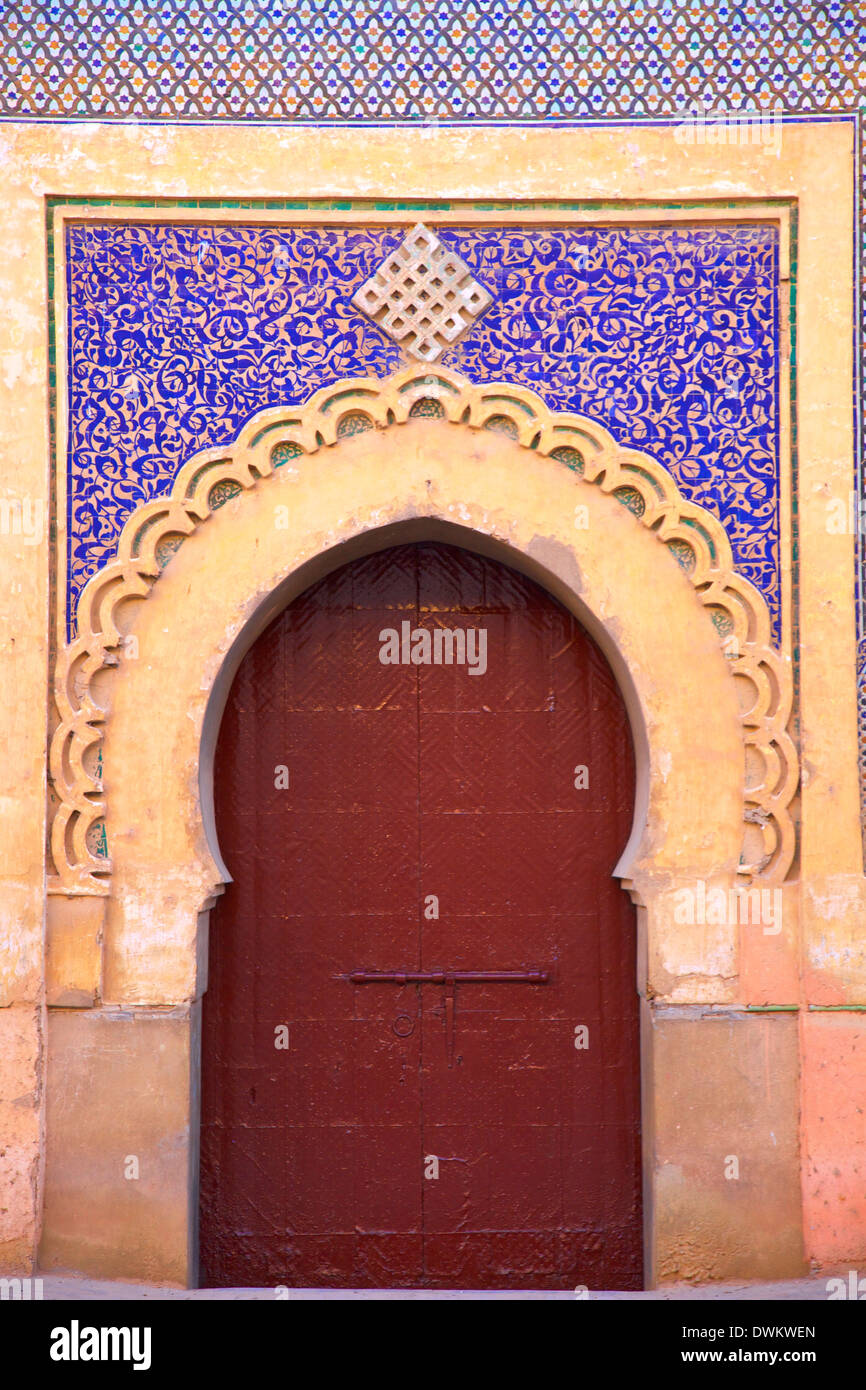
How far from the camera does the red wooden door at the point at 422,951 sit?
4.64 metres

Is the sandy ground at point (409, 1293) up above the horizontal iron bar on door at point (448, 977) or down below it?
below

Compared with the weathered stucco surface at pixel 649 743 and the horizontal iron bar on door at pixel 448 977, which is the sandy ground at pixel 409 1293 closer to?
the weathered stucco surface at pixel 649 743

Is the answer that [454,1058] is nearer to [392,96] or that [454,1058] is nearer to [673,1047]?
[673,1047]

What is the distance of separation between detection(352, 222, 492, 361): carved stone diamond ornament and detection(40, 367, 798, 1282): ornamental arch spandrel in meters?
0.14

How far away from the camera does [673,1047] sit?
4363 millimetres

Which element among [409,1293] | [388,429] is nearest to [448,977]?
[409,1293]

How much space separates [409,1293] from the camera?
436 cm

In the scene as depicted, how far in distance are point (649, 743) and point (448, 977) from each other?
113 cm

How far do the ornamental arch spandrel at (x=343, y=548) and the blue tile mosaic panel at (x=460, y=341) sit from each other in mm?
106

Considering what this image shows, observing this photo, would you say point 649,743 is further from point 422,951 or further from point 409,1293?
point 409,1293

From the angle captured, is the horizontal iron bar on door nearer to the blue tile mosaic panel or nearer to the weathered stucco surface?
the weathered stucco surface

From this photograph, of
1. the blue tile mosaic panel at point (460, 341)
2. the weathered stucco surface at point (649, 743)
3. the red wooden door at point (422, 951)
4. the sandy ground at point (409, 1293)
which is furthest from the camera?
the red wooden door at point (422, 951)

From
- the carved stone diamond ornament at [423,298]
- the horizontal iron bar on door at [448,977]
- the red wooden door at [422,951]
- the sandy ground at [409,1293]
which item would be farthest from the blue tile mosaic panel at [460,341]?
the sandy ground at [409,1293]

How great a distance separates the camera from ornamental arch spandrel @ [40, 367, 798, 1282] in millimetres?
4371
